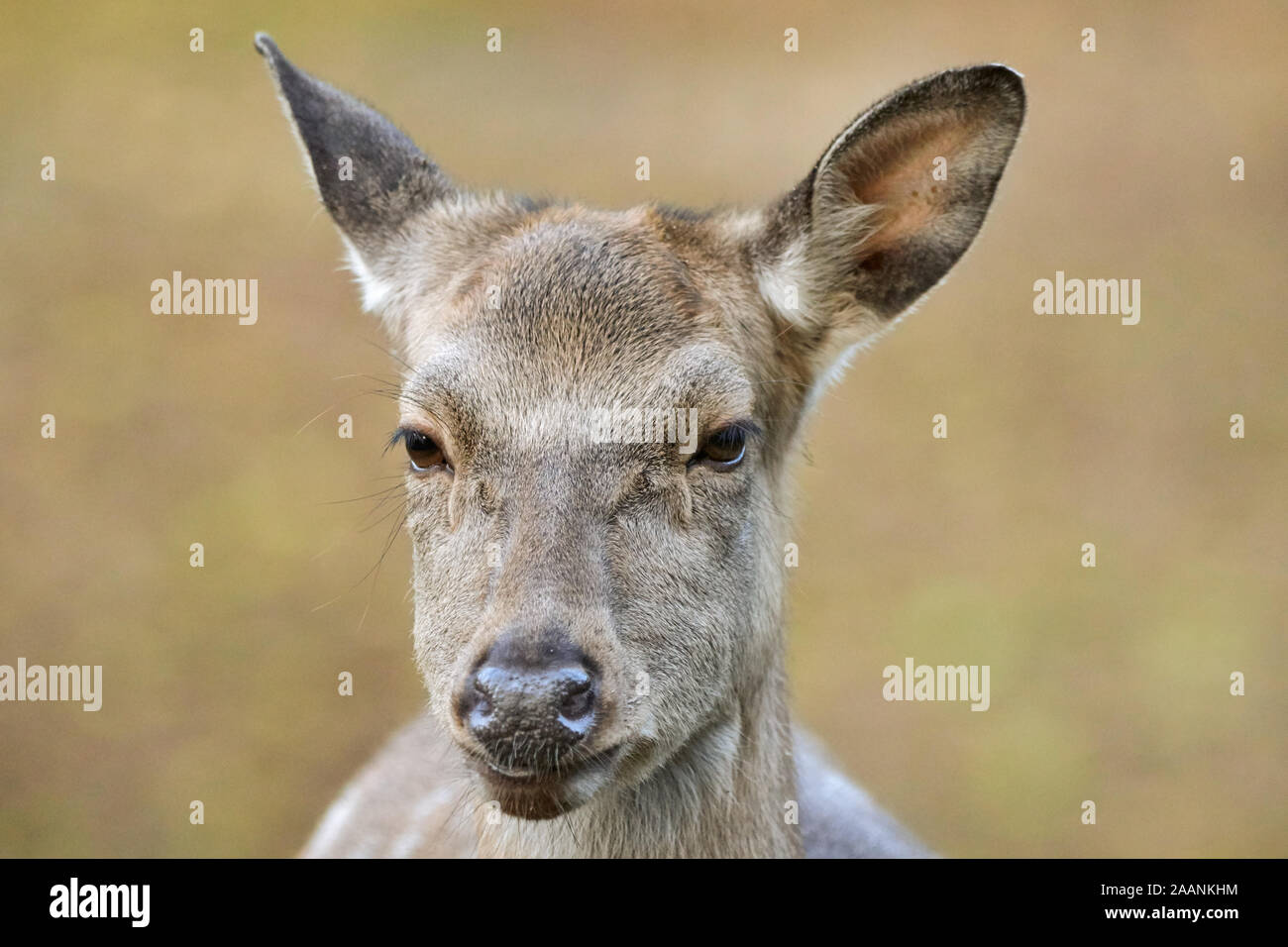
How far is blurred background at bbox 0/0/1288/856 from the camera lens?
1228 cm

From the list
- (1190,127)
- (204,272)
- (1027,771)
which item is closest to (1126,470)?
(1027,771)

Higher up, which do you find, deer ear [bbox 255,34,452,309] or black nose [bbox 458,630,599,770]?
deer ear [bbox 255,34,452,309]

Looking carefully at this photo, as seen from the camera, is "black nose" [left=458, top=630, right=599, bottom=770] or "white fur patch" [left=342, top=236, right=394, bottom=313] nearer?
"black nose" [left=458, top=630, right=599, bottom=770]

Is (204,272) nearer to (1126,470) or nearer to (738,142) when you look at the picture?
(738,142)

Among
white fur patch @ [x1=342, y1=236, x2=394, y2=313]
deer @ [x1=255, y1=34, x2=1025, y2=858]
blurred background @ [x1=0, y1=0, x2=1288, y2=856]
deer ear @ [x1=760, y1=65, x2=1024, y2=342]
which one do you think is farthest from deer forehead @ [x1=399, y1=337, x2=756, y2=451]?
blurred background @ [x1=0, y1=0, x2=1288, y2=856]

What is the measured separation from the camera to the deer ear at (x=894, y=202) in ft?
18.7

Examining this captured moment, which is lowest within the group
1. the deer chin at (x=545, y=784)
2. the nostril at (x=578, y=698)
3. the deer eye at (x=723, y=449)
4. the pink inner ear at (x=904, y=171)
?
the deer chin at (x=545, y=784)

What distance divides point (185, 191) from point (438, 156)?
12.4ft

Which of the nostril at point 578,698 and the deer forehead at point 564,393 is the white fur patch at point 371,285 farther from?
the nostril at point 578,698

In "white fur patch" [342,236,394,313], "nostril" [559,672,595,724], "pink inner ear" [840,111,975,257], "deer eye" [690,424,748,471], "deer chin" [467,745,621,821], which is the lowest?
"deer chin" [467,745,621,821]

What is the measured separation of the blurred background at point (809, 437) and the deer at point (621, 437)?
99 centimetres

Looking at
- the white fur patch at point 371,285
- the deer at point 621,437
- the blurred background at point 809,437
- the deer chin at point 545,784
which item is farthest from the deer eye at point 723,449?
the white fur patch at point 371,285

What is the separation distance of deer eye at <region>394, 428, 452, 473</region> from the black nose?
1.06 m

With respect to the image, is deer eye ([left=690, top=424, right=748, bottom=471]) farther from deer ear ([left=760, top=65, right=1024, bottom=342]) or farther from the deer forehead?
deer ear ([left=760, top=65, right=1024, bottom=342])
